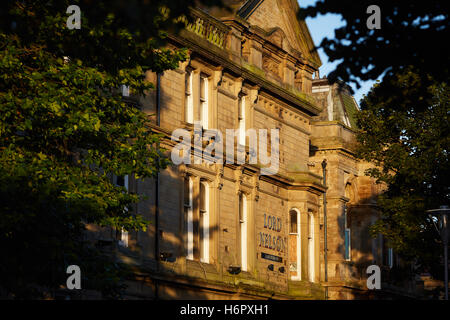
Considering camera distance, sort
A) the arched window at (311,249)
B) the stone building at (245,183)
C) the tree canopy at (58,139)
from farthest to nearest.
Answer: the arched window at (311,249) < the stone building at (245,183) < the tree canopy at (58,139)

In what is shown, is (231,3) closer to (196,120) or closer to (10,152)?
(196,120)

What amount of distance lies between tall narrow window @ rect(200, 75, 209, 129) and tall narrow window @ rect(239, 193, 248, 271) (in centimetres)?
382

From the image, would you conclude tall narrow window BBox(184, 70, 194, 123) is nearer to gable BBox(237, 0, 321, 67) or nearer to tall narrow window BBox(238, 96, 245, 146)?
tall narrow window BBox(238, 96, 245, 146)

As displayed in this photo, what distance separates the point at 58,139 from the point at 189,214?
14.5 meters

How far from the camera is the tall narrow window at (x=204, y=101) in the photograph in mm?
37906

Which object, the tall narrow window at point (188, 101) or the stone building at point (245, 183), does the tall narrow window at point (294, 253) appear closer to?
the stone building at point (245, 183)

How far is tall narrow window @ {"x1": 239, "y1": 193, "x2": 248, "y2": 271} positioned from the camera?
3999cm

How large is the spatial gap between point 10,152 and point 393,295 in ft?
119

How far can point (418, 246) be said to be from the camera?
1459 inches

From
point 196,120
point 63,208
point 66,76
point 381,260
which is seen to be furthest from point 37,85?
point 381,260

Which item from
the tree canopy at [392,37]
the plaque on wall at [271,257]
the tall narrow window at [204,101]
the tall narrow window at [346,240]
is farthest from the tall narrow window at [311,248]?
the tree canopy at [392,37]

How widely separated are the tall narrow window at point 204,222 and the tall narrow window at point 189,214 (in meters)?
0.70

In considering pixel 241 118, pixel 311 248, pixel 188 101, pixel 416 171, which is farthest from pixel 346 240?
pixel 188 101

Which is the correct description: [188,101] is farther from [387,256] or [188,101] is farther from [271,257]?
[387,256]
